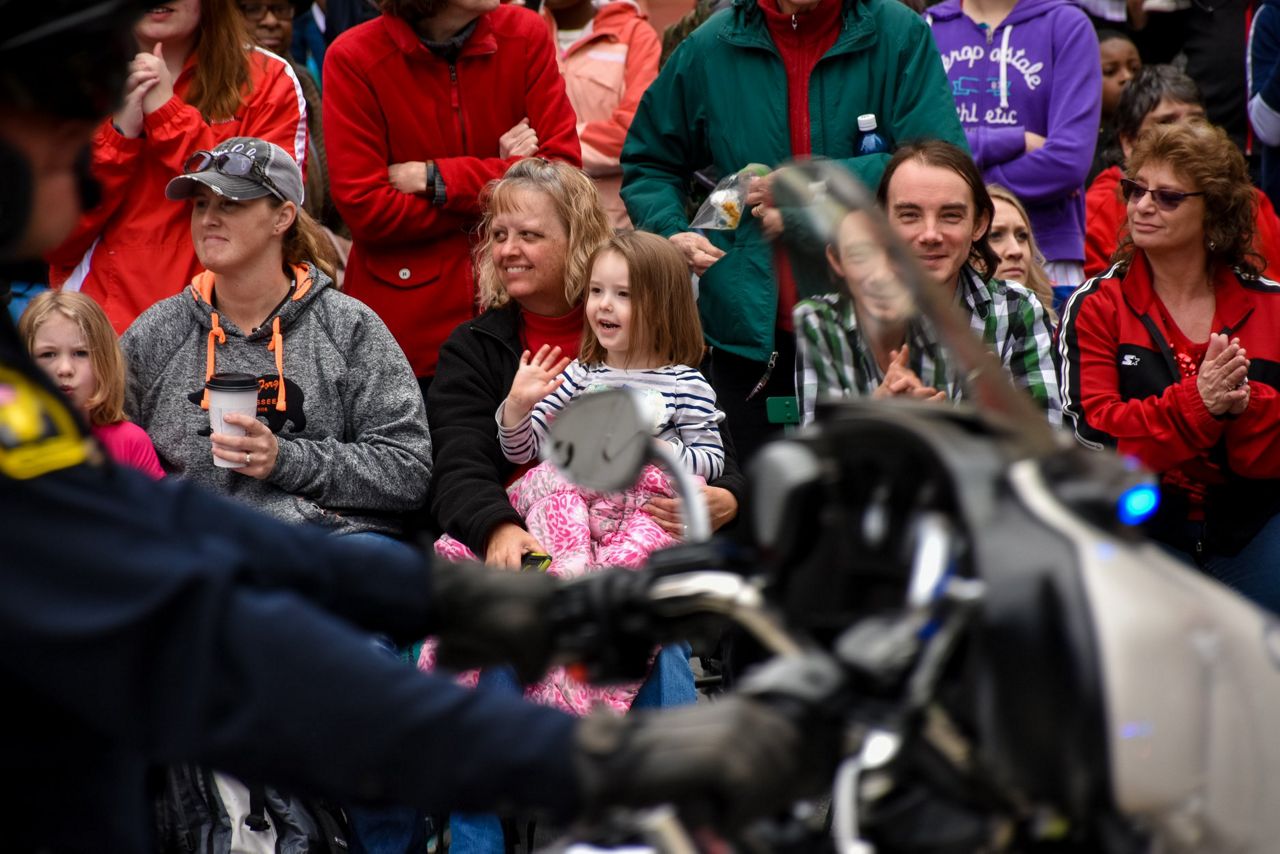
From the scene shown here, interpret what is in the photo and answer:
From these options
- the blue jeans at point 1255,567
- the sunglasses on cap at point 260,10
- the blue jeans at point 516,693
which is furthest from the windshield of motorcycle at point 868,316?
the sunglasses on cap at point 260,10

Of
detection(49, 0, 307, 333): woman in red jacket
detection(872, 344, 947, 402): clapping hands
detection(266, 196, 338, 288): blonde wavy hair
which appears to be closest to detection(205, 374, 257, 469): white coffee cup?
detection(266, 196, 338, 288): blonde wavy hair

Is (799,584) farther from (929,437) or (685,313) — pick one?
(685,313)

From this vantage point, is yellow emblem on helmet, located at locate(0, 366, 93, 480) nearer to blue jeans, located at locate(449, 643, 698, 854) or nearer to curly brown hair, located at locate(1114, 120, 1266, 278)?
blue jeans, located at locate(449, 643, 698, 854)

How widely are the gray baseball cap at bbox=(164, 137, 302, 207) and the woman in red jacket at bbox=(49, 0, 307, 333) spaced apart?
9.6 inches

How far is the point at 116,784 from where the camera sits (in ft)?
6.69

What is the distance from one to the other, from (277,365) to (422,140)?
1239mm

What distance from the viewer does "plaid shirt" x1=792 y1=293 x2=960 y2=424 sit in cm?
228

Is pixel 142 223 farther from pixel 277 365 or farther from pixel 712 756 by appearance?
pixel 712 756

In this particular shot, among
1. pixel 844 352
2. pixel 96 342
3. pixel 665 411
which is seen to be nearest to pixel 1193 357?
pixel 665 411

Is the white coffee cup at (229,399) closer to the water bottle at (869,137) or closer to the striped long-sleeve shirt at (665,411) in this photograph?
the striped long-sleeve shirt at (665,411)

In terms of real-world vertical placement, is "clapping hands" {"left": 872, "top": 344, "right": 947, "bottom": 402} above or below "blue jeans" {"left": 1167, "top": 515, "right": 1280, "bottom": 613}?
above

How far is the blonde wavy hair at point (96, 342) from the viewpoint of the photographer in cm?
532

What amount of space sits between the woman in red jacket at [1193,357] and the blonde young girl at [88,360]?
3155mm

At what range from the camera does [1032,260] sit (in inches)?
259
